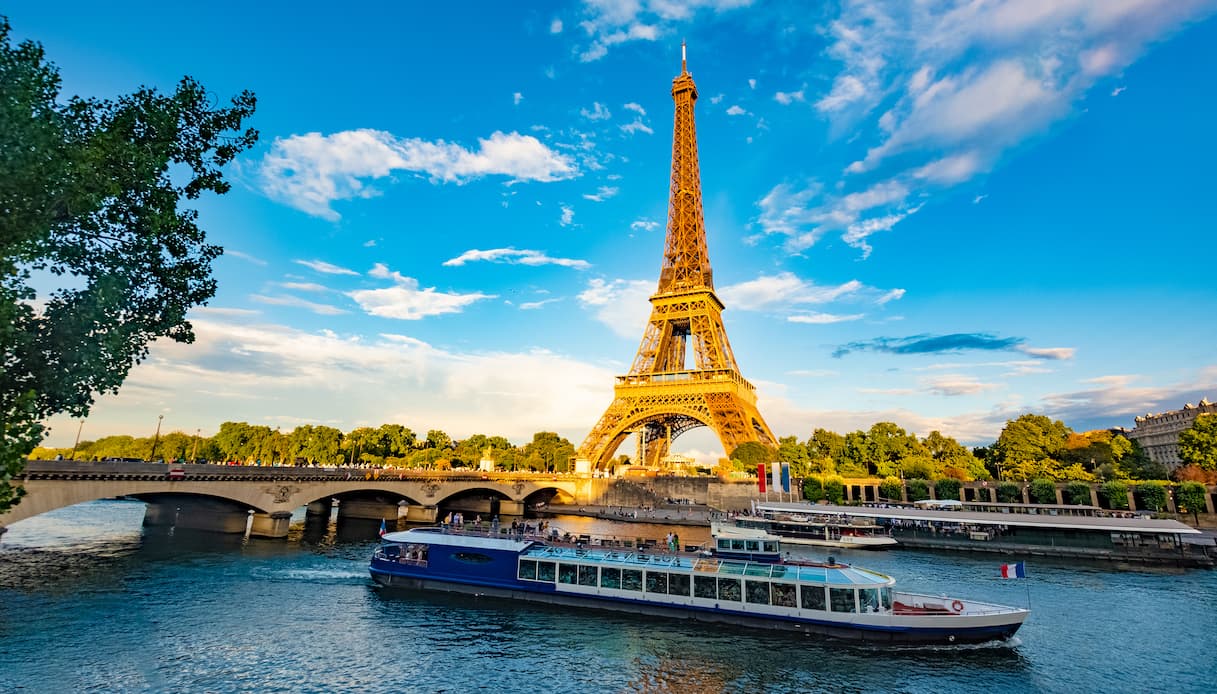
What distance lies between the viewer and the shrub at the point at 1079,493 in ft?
242

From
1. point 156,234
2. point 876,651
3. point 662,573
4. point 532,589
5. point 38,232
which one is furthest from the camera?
point 532,589

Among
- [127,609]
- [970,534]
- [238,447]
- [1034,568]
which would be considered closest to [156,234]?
[127,609]

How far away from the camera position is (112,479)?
36625 mm

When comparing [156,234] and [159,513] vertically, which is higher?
[156,234]

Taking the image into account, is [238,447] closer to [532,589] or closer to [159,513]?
[159,513]

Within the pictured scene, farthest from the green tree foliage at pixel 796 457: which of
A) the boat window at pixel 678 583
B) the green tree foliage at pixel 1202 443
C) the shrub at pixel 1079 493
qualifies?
the boat window at pixel 678 583

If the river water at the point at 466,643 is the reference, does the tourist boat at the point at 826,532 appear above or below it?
above

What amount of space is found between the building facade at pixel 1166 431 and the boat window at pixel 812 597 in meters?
151

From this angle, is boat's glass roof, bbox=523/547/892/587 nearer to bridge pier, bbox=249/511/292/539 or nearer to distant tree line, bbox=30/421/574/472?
bridge pier, bbox=249/511/292/539

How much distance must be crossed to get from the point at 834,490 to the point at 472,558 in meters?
65.7

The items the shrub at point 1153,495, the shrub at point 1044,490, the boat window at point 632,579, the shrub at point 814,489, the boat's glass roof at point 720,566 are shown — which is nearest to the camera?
the boat's glass roof at point 720,566

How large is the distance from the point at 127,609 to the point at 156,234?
2280 centimetres

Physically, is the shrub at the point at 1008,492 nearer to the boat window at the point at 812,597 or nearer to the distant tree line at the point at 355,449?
the boat window at the point at 812,597

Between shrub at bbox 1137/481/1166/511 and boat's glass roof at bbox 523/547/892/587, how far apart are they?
61307mm
